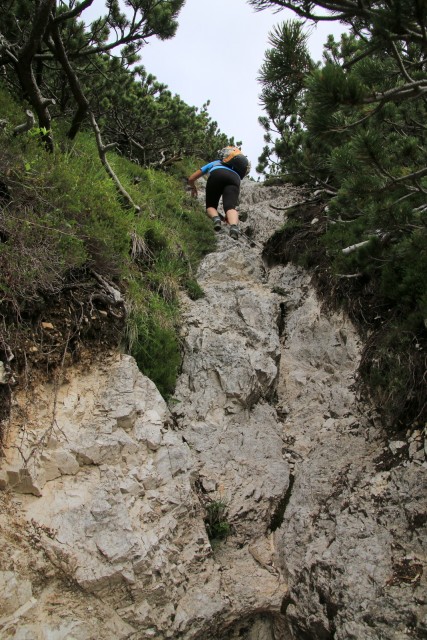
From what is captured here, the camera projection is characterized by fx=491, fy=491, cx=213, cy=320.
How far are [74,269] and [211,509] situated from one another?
261 centimetres

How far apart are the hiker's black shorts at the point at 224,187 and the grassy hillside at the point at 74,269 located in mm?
2240

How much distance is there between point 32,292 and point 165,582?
8.47 ft

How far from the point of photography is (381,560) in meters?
3.80

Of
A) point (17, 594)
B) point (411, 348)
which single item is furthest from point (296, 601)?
point (411, 348)

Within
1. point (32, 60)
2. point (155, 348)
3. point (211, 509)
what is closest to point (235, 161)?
point (32, 60)

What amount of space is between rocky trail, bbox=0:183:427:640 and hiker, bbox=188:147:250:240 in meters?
3.82

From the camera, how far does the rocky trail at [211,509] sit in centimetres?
342

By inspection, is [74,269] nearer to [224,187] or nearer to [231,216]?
[231,216]

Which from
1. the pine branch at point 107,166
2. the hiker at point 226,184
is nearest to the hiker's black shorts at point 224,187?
the hiker at point 226,184

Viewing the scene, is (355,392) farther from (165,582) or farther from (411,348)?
(165,582)

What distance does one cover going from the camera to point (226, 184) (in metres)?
9.08

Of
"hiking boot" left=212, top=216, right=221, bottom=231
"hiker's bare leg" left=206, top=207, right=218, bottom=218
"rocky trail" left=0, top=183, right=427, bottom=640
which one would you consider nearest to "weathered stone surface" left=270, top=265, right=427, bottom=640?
"rocky trail" left=0, top=183, right=427, bottom=640

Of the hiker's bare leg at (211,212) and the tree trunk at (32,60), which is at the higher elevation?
the tree trunk at (32,60)

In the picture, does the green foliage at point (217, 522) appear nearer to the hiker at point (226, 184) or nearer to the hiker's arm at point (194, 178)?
the hiker at point (226, 184)
